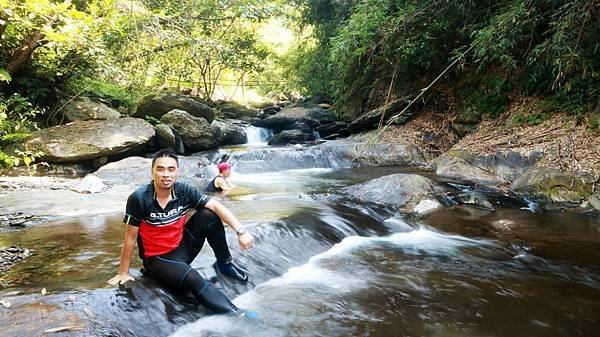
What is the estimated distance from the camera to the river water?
3166mm

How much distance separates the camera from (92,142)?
1015 centimetres

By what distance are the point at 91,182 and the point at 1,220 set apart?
2.34 metres

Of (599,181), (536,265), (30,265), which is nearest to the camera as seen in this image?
(30,265)

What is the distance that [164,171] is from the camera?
10.0ft

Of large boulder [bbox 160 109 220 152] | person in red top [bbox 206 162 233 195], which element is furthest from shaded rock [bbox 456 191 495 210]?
large boulder [bbox 160 109 220 152]

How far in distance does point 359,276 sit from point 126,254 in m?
2.37

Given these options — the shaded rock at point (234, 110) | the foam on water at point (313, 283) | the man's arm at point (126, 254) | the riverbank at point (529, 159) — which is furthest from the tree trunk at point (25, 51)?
the shaded rock at point (234, 110)

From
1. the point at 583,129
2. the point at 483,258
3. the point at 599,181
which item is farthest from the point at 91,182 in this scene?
the point at 583,129

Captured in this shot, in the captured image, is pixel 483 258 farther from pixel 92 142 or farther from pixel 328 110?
pixel 328 110

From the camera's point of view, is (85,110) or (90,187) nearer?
(90,187)

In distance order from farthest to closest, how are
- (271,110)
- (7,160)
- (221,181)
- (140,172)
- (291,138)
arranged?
(271,110) < (291,138) < (140,172) < (7,160) < (221,181)

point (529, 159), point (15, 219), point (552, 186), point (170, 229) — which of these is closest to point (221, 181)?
point (15, 219)

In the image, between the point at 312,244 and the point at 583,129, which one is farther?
the point at 583,129

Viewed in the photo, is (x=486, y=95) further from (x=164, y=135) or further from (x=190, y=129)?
(x=164, y=135)
